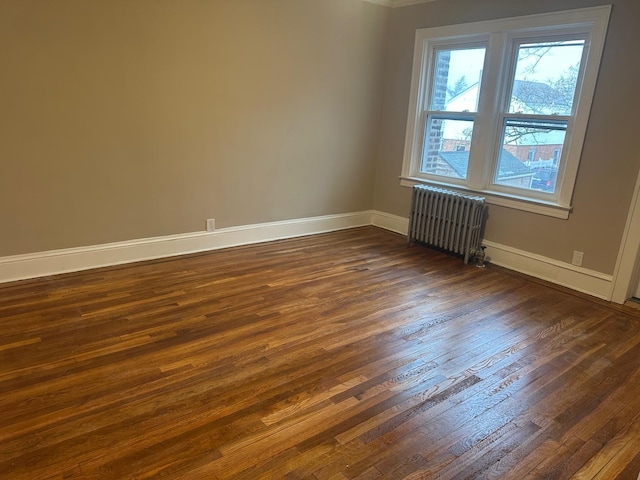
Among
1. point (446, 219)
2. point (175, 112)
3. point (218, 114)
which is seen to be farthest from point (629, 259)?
point (175, 112)

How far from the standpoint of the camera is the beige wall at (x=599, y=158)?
342 cm

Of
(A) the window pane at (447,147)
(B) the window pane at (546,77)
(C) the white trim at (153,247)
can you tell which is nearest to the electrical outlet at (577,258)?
(B) the window pane at (546,77)

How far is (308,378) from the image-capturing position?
2402 mm

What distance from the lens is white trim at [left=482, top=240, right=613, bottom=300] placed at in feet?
12.3

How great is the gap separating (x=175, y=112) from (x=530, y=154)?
329 cm

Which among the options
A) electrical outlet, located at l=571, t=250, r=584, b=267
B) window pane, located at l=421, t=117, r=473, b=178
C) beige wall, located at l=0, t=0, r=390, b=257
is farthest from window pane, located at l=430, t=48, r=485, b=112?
electrical outlet, located at l=571, t=250, r=584, b=267

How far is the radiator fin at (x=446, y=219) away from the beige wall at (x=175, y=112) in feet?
3.38

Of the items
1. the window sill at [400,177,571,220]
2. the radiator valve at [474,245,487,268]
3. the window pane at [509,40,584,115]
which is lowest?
the radiator valve at [474,245,487,268]

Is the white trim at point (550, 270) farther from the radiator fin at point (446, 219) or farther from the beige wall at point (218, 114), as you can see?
the radiator fin at point (446, 219)

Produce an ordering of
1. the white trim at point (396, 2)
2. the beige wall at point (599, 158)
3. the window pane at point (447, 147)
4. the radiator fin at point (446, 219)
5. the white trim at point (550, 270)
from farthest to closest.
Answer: the white trim at point (396, 2) < the window pane at point (447, 147) < the radiator fin at point (446, 219) < the white trim at point (550, 270) < the beige wall at point (599, 158)

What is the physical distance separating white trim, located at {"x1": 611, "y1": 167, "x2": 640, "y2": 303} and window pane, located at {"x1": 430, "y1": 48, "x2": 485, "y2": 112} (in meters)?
1.76

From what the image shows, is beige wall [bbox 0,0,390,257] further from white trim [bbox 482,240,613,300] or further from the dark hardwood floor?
white trim [bbox 482,240,613,300]

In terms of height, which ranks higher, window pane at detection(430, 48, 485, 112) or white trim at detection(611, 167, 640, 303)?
window pane at detection(430, 48, 485, 112)

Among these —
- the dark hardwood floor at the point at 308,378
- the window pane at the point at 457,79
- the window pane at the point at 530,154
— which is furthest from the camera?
the window pane at the point at 457,79
